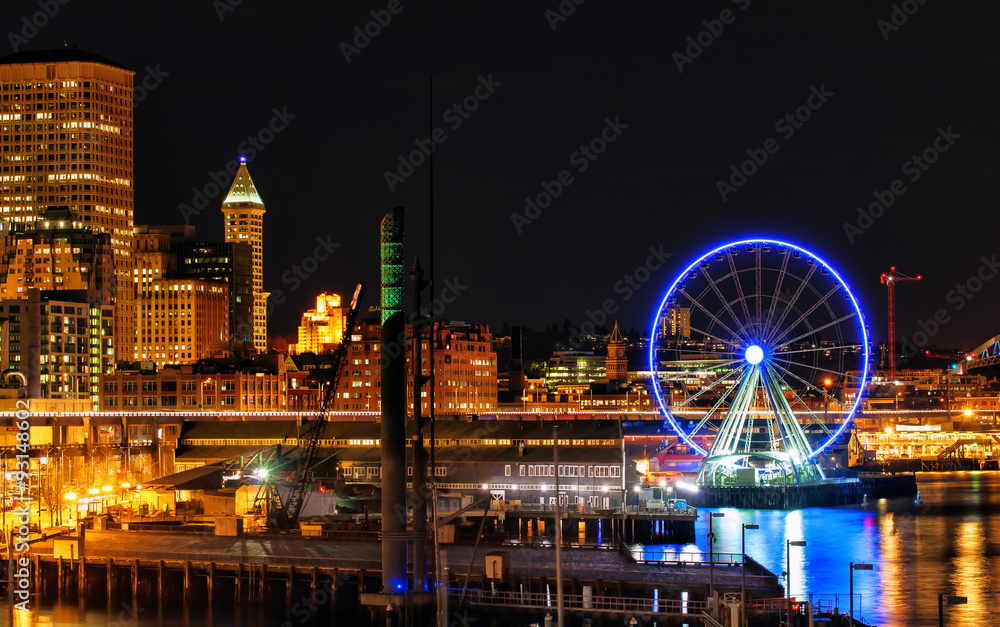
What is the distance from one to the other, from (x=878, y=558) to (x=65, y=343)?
128053mm

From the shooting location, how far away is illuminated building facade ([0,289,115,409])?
18000cm

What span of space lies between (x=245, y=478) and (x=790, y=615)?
166 feet

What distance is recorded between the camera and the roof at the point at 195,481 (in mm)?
94812

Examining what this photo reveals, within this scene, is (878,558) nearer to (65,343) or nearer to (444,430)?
(444,430)

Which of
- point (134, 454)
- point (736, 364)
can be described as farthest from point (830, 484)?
point (134, 454)

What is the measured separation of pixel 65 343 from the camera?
607 feet

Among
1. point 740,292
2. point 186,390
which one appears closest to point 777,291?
point 740,292

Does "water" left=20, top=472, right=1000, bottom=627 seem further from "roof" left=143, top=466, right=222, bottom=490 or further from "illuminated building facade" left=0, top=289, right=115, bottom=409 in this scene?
"illuminated building facade" left=0, top=289, right=115, bottom=409

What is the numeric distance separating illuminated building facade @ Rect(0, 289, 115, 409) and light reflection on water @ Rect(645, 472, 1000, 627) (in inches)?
3920

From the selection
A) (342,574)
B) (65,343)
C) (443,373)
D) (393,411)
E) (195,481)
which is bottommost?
(342,574)

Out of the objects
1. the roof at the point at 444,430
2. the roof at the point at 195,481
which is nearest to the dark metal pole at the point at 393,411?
the roof at the point at 195,481

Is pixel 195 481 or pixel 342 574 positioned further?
pixel 195 481

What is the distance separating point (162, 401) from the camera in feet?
566

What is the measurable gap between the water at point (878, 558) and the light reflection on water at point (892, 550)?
0.18 feet
